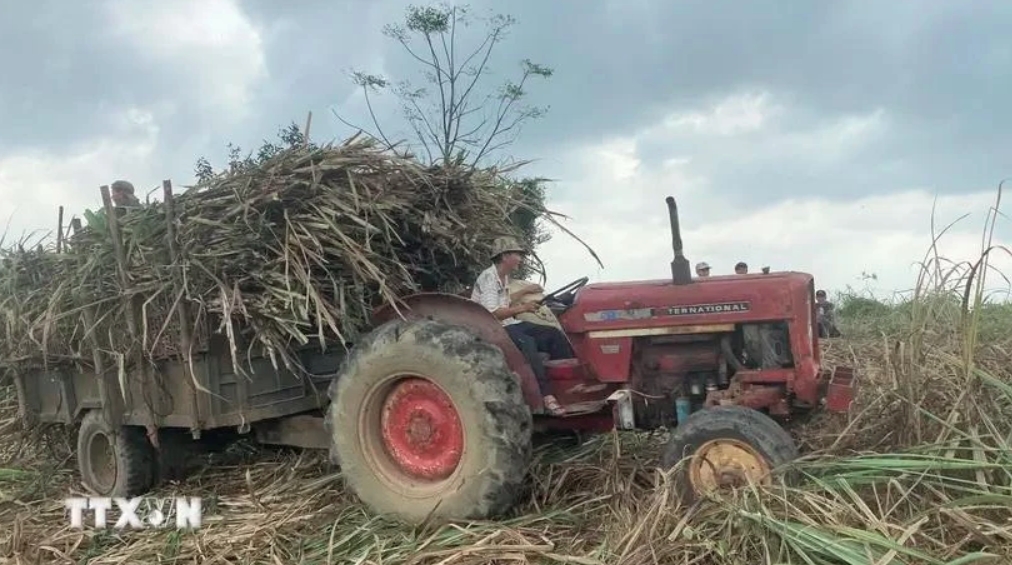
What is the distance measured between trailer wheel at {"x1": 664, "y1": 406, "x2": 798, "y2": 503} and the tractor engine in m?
0.63

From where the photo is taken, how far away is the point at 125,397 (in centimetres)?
573

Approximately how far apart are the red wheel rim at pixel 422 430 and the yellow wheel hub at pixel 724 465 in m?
1.24

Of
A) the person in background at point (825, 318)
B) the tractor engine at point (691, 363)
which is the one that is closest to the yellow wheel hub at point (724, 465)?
the tractor engine at point (691, 363)

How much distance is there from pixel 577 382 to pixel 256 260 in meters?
1.98

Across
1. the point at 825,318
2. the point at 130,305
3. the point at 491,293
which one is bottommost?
the point at 825,318

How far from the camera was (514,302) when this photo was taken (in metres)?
5.45

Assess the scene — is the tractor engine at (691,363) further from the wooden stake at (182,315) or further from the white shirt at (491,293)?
the wooden stake at (182,315)

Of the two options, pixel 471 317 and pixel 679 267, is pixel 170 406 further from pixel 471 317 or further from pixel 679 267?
pixel 679 267

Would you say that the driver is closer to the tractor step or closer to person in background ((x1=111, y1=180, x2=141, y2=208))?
the tractor step

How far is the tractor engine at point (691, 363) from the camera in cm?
505

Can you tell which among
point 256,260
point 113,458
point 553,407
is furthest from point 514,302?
point 113,458

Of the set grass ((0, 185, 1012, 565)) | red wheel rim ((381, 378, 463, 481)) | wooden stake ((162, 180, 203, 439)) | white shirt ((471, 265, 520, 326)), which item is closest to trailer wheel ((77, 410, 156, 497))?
grass ((0, 185, 1012, 565))

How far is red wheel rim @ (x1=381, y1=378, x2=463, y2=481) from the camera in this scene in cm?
495

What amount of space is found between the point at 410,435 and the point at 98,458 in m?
2.49
